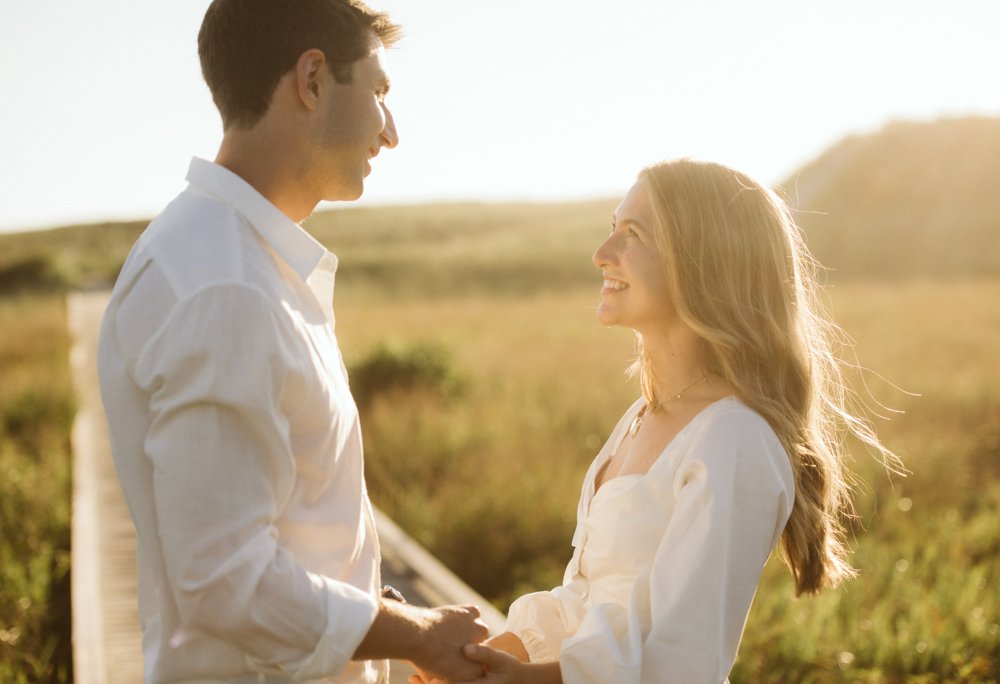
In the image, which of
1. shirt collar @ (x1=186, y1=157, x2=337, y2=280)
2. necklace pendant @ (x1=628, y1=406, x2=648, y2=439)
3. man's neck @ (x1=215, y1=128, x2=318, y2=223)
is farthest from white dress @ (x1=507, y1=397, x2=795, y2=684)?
man's neck @ (x1=215, y1=128, x2=318, y2=223)

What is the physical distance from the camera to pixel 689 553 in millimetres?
2064

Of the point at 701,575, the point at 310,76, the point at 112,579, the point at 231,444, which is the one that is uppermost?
the point at 310,76

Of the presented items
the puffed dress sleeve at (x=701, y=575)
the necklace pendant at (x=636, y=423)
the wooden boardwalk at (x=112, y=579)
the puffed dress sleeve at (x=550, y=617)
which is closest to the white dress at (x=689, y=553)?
the puffed dress sleeve at (x=701, y=575)

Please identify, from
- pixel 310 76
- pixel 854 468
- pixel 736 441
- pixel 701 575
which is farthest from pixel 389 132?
pixel 854 468

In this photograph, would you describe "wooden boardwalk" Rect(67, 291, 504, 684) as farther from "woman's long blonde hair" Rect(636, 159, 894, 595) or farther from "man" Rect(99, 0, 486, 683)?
"man" Rect(99, 0, 486, 683)

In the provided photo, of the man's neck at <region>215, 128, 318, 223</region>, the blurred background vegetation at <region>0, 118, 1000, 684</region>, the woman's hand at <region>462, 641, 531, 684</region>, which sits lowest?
the blurred background vegetation at <region>0, 118, 1000, 684</region>

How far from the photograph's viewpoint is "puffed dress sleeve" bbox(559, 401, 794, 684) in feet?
6.74

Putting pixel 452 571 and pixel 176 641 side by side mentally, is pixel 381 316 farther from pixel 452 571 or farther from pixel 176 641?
pixel 176 641

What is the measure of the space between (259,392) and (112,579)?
A: 4.67 m

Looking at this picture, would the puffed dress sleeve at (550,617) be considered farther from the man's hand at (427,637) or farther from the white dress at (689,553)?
the man's hand at (427,637)

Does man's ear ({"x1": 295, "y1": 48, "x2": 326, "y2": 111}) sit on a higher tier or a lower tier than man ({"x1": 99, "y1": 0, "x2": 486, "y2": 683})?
higher

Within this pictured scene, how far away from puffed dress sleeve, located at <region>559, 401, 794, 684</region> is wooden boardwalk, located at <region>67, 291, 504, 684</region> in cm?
265

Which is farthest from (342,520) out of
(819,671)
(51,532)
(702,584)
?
(51,532)

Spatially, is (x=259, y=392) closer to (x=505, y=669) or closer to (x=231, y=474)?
(x=231, y=474)
